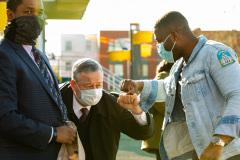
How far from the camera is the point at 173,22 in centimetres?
332

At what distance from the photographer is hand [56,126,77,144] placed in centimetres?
279

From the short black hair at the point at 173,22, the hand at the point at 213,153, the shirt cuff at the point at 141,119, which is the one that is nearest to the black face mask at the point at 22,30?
the short black hair at the point at 173,22

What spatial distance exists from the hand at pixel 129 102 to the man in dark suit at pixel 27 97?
2.16 ft

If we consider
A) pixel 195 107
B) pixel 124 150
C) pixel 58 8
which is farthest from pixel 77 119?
Result: pixel 124 150

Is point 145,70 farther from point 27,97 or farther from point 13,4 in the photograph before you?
point 27,97

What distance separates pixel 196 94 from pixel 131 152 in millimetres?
6539

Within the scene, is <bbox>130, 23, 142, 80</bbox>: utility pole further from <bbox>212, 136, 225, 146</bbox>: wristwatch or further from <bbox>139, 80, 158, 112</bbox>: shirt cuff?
<bbox>212, 136, 225, 146</bbox>: wristwatch

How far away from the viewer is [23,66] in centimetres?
267

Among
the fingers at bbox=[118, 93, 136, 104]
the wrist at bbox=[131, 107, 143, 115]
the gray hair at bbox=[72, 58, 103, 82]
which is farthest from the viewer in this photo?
the gray hair at bbox=[72, 58, 103, 82]

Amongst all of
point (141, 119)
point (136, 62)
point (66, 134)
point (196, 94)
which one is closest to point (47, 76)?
point (66, 134)

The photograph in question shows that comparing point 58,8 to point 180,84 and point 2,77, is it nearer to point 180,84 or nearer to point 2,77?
point 180,84

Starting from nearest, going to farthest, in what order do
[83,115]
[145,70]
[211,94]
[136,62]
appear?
1. [211,94]
2. [83,115]
3. [136,62]
4. [145,70]

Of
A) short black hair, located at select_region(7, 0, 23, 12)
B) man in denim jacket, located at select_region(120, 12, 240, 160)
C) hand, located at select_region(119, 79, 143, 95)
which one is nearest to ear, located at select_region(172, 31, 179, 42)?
man in denim jacket, located at select_region(120, 12, 240, 160)

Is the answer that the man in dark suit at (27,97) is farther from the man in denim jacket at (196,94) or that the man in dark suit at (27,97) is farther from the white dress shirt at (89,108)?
the man in denim jacket at (196,94)
